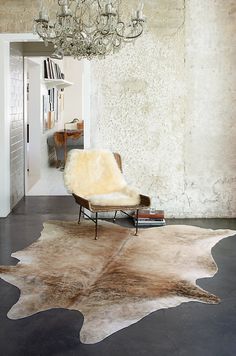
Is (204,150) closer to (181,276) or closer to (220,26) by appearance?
(220,26)

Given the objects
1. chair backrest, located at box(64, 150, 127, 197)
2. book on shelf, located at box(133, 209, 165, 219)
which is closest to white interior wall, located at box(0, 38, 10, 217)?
chair backrest, located at box(64, 150, 127, 197)

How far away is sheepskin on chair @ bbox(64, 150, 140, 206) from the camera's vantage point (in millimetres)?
5590

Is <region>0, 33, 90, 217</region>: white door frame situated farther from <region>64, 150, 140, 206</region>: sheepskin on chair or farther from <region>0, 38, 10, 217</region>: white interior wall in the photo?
<region>64, 150, 140, 206</region>: sheepskin on chair

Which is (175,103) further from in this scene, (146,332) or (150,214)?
(146,332)

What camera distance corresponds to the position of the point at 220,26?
19.8 ft

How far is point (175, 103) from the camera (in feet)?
20.1

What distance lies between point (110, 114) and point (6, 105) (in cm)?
128

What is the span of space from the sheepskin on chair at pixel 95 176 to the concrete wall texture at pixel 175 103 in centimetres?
41

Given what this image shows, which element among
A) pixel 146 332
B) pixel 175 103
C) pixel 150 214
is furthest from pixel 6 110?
pixel 146 332

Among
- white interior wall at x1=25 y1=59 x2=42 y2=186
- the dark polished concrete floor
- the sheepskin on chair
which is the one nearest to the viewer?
the dark polished concrete floor

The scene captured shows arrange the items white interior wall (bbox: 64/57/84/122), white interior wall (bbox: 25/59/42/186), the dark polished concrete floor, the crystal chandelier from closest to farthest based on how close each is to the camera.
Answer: the dark polished concrete floor → the crystal chandelier → white interior wall (bbox: 25/59/42/186) → white interior wall (bbox: 64/57/84/122)

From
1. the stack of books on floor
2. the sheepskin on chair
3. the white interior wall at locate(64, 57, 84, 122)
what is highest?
the white interior wall at locate(64, 57, 84, 122)

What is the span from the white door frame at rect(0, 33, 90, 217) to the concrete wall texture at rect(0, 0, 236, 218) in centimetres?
8

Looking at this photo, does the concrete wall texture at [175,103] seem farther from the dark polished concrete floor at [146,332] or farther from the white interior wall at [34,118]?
the white interior wall at [34,118]
